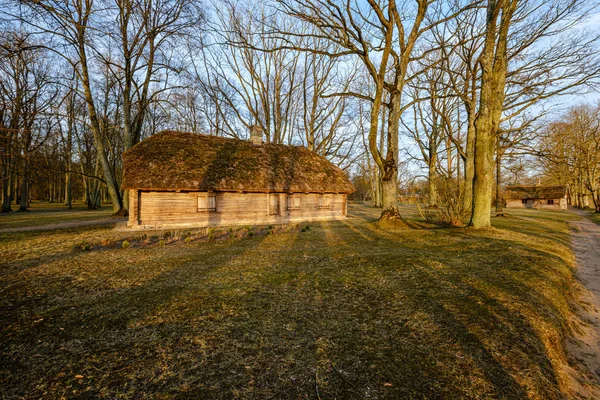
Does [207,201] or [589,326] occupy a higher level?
[207,201]

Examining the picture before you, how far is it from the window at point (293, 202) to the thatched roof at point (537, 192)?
1815 inches

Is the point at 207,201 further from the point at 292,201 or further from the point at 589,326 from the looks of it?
→ the point at 589,326

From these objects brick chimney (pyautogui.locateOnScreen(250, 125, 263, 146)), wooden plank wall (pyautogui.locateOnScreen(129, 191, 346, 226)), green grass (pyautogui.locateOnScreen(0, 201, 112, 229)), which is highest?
brick chimney (pyautogui.locateOnScreen(250, 125, 263, 146))

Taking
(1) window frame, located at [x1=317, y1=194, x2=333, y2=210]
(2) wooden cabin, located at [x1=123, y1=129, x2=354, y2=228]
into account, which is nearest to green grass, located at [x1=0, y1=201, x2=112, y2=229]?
(2) wooden cabin, located at [x1=123, y1=129, x2=354, y2=228]

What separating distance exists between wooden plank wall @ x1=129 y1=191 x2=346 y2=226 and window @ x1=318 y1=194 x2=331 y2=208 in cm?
39

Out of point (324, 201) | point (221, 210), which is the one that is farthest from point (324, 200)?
point (221, 210)

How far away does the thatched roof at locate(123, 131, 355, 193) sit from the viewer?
14367 mm

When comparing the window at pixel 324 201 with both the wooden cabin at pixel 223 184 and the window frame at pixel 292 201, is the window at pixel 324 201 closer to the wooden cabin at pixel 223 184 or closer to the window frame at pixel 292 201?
the wooden cabin at pixel 223 184

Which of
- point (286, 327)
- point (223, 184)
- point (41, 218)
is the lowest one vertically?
point (286, 327)

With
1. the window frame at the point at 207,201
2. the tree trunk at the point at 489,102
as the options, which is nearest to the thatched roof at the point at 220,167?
the window frame at the point at 207,201

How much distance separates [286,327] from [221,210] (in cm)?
1283

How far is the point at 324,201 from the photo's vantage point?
19625mm

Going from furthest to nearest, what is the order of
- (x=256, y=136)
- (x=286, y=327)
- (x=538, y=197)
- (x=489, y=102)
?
(x=538, y=197), (x=256, y=136), (x=489, y=102), (x=286, y=327)

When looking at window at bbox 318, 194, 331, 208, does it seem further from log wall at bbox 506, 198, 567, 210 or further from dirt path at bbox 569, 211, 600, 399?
log wall at bbox 506, 198, 567, 210
